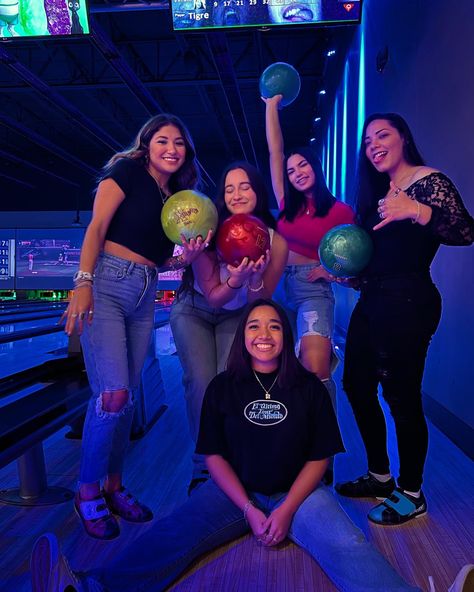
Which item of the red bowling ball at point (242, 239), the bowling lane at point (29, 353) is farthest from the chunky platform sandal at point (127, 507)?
the bowling lane at point (29, 353)

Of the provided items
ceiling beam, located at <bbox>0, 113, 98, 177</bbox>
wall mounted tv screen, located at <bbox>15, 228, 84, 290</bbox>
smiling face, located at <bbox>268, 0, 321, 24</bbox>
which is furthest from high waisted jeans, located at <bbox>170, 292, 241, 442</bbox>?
wall mounted tv screen, located at <bbox>15, 228, 84, 290</bbox>

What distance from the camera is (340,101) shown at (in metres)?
6.12

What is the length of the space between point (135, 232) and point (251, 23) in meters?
2.50

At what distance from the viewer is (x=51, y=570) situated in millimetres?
1029

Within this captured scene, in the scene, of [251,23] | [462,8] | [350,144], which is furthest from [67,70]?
[462,8]

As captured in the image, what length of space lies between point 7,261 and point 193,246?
12.6 metres

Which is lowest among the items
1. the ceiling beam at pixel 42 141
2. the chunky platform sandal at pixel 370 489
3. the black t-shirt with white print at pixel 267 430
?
the chunky platform sandal at pixel 370 489

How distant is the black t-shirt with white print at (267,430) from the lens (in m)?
1.45

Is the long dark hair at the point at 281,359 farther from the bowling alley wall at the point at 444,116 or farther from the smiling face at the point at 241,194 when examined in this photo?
the bowling alley wall at the point at 444,116

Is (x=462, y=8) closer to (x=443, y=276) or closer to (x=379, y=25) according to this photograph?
(x=443, y=276)

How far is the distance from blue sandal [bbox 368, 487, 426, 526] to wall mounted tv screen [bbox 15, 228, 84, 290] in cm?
1151

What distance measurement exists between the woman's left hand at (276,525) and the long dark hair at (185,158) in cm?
101

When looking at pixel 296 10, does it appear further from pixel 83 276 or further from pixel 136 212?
pixel 83 276

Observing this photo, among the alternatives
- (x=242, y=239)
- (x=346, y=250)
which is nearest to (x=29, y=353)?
(x=242, y=239)
